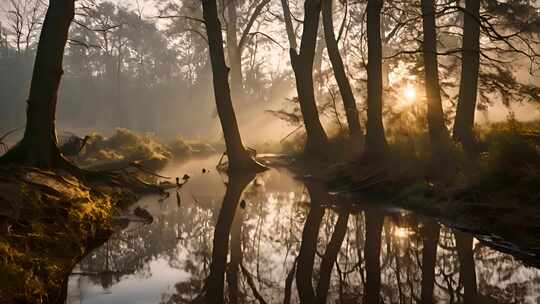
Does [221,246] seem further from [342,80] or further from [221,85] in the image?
[342,80]

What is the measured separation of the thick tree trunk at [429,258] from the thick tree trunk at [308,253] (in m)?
1.02

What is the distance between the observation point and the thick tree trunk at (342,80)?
15.5 m

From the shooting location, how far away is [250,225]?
7.30m

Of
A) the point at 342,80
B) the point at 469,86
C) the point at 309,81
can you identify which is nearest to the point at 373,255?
the point at 469,86

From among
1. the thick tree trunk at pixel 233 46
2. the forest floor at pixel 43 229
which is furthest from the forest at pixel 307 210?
the thick tree trunk at pixel 233 46

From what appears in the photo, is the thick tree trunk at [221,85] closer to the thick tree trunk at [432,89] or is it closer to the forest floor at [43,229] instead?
the thick tree trunk at [432,89]

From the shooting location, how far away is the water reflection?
4.17 meters

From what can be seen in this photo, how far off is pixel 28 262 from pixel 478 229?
5.55 m

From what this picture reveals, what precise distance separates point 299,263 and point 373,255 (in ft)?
2.99

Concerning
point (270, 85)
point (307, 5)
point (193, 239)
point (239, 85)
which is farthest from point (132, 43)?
point (193, 239)

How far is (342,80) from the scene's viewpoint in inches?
649

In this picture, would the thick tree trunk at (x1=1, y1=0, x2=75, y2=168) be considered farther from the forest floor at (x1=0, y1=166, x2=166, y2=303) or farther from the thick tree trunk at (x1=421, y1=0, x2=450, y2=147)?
the thick tree trunk at (x1=421, y1=0, x2=450, y2=147)

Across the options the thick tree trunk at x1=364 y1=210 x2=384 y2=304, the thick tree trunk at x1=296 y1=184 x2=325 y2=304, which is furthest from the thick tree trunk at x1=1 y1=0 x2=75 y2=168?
the thick tree trunk at x1=364 y1=210 x2=384 y2=304

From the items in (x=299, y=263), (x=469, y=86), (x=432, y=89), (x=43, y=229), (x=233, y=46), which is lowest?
(x=299, y=263)
